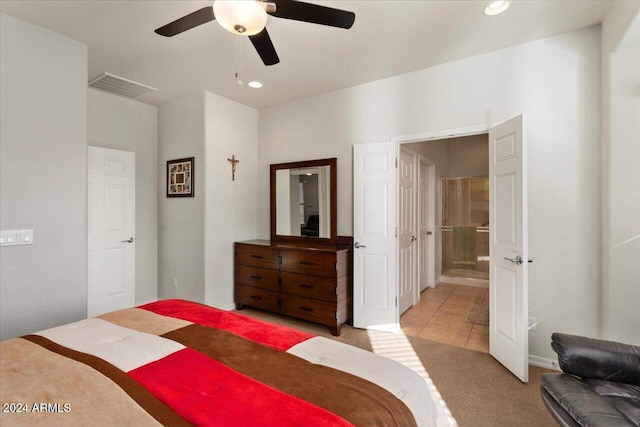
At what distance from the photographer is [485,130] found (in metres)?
2.94

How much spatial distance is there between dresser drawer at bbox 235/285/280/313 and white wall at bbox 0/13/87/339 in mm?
1720

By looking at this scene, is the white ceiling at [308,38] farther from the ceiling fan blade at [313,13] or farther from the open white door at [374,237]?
the open white door at [374,237]

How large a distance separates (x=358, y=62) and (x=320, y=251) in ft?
6.46

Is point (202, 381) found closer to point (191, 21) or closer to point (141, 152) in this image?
point (191, 21)

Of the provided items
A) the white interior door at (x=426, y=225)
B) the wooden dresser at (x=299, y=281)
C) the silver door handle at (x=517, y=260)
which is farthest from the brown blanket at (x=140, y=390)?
the white interior door at (x=426, y=225)

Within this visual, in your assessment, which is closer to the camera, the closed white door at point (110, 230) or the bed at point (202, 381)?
the bed at point (202, 381)

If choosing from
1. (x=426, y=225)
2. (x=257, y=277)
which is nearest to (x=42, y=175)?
(x=257, y=277)

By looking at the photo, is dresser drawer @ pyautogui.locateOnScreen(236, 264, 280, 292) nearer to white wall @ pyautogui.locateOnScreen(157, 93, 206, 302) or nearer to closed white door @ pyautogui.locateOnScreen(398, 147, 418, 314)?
white wall @ pyautogui.locateOnScreen(157, 93, 206, 302)

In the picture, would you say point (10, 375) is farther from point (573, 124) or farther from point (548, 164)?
point (573, 124)

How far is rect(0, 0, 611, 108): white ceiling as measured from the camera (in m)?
2.27

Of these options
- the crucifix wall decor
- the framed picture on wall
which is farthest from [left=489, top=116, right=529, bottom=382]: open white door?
the framed picture on wall

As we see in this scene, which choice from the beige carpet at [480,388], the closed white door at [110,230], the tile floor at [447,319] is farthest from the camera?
the closed white door at [110,230]

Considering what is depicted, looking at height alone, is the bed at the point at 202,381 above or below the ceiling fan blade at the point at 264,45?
below

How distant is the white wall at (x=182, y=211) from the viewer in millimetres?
3867
